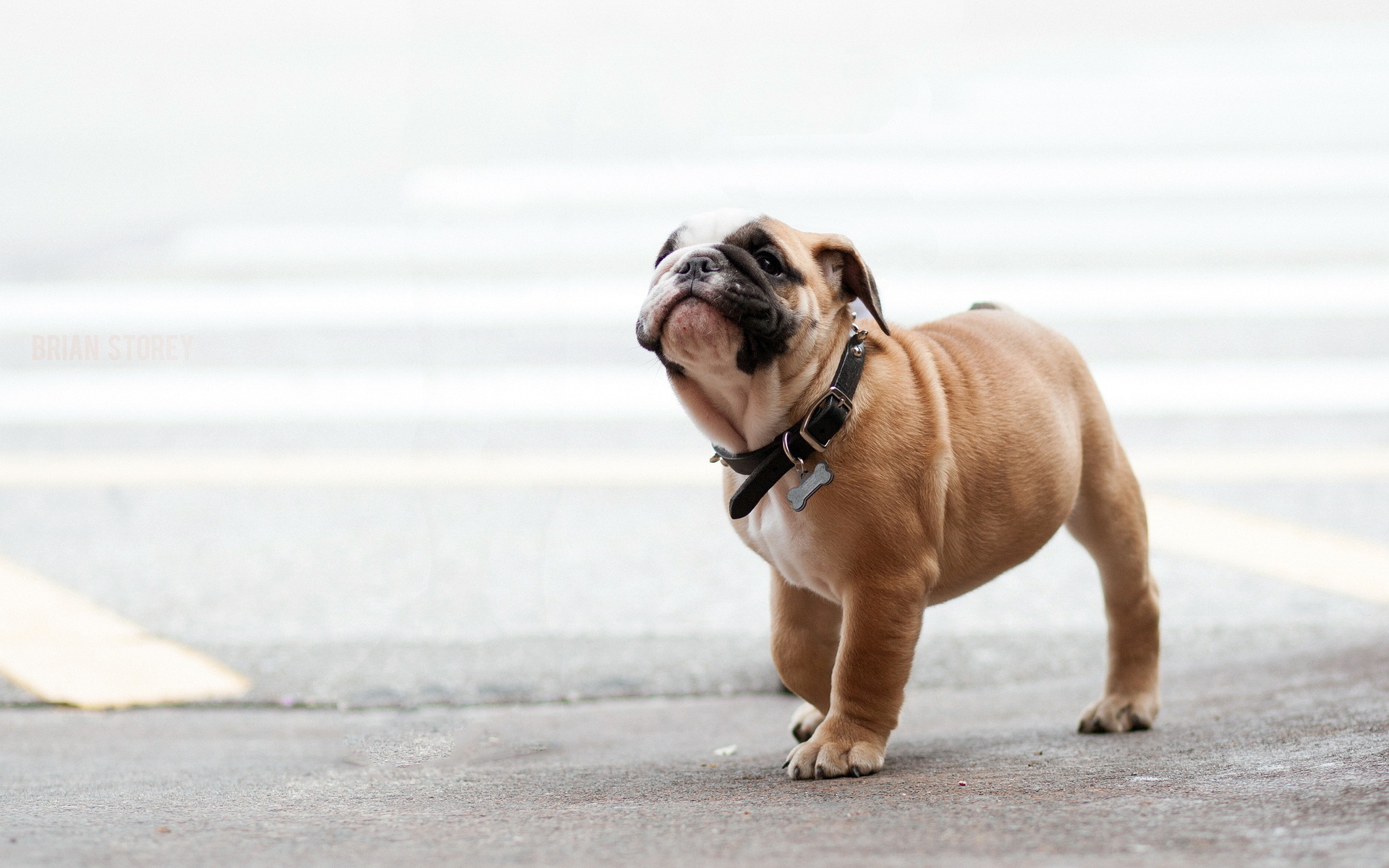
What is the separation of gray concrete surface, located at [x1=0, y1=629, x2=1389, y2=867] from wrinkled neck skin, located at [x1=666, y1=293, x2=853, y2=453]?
0.41m

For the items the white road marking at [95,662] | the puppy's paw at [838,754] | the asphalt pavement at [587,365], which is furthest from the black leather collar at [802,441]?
the white road marking at [95,662]

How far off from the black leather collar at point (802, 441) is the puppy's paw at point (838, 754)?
272 millimetres

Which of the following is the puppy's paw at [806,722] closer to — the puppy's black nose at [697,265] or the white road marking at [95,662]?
the puppy's black nose at [697,265]

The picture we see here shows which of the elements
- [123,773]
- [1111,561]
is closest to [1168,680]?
[1111,561]

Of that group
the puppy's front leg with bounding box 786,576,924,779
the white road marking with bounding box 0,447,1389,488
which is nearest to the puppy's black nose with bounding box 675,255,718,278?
the puppy's front leg with bounding box 786,576,924,779

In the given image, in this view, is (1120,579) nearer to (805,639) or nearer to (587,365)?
(805,639)

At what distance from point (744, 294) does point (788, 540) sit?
0.30 m

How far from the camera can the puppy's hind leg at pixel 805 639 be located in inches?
64.2

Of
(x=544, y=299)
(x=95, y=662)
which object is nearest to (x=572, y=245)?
(x=544, y=299)

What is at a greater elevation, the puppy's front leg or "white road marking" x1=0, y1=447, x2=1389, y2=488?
the puppy's front leg

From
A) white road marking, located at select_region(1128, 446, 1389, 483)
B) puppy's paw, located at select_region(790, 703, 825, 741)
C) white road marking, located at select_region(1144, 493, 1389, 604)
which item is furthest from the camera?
white road marking, located at select_region(1128, 446, 1389, 483)

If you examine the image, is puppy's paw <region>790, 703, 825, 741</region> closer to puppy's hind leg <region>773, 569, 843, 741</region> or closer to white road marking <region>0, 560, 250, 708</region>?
puppy's hind leg <region>773, 569, 843, 741</region>

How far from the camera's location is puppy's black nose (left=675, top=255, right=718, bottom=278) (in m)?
1.36

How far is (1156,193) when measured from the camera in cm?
450
